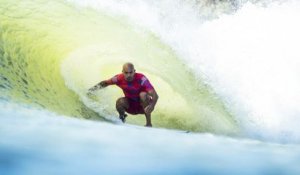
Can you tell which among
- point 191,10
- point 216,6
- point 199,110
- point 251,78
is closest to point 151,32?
point 251,78

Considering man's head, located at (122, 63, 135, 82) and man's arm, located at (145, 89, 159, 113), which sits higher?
man's head, located at (122, 63, 135, 82)

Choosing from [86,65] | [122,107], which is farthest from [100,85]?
[86,65]

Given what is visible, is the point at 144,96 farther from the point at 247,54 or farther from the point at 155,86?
the point at 247,54

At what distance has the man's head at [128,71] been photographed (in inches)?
211

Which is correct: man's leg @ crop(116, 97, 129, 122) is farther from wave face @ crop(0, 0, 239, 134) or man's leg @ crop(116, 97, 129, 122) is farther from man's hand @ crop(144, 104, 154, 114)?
man's hand @ crop(144, 104, 154, 114)

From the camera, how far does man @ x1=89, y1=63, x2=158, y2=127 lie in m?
5.38

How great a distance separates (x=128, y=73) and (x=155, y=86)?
134cm

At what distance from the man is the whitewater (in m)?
0.19

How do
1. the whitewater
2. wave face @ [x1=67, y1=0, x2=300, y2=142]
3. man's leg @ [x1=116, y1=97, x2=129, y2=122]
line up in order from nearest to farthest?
the whitewater → man's leg @ [x1=116, y1=97, x2=129, y2=122] → wave face @ [x1=67, y1=0, x2=300, y2=142]

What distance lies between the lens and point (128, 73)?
5.39 metres

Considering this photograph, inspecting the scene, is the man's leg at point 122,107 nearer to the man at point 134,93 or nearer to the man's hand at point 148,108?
the man at point 134,93

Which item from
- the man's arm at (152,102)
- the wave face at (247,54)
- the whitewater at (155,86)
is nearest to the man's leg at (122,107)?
the whitewater at (155,86)

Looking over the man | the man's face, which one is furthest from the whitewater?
the man's face

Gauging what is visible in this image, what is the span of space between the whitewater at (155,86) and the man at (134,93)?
0.61 feet
